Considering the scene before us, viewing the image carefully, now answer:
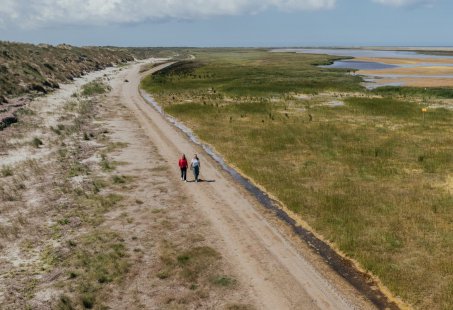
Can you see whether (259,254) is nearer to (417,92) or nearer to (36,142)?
(36,142)

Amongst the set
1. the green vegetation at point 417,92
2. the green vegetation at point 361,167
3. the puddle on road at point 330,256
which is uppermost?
the green vegetation at point 417,92

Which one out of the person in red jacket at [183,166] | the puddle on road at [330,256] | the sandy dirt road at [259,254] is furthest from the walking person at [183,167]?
the puddle on road at [330,256]

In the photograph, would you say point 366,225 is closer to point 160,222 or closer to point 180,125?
point 160,222

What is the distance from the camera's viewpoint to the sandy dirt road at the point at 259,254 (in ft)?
53.3

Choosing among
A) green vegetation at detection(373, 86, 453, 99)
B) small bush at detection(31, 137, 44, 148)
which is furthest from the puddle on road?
green vegetation at detection(373, 86, 453, 99)

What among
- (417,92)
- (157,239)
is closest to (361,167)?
(157,239)

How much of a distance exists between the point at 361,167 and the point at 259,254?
1715cm

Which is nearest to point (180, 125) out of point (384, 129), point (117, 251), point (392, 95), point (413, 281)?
point (384, 129)

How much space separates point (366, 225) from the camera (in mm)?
22781

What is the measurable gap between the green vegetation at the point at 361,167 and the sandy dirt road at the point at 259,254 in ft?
7.88

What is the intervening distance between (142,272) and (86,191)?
447 inches

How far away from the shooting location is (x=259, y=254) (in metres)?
19.6

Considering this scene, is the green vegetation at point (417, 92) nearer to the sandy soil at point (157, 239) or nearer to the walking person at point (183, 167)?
the sandy soil at point (157, 239)

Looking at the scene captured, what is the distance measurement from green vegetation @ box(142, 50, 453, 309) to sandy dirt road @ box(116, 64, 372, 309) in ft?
7.88
